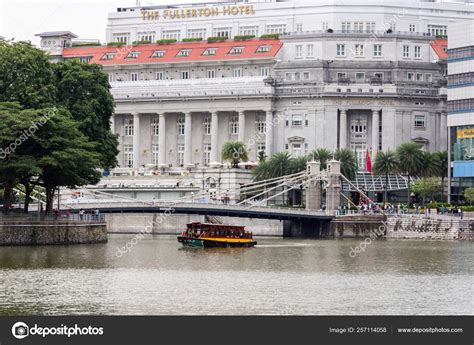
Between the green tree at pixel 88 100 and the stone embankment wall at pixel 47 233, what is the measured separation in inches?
696

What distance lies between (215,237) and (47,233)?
20.0 m

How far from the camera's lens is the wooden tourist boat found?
174 m

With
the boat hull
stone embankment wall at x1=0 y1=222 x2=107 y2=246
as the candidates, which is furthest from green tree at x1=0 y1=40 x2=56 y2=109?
the boat hull

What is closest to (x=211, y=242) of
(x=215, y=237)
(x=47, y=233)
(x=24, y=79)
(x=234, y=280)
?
(x=215, y=237)

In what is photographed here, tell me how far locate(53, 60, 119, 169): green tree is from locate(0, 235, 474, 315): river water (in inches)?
925

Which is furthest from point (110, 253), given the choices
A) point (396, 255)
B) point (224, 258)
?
point (396, 255)

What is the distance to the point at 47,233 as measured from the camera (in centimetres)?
16375

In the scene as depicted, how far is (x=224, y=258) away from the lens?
6068 inches

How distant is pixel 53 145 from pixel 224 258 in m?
23.6

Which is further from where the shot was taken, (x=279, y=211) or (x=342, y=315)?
(x=279, y=211)

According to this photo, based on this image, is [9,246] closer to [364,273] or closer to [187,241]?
[187,241]

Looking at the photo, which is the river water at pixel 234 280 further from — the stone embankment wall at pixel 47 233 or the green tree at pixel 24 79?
the green tree at pixel 24 79

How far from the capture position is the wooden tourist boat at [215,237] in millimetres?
173875

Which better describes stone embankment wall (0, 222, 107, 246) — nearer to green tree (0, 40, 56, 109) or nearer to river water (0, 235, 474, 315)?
river water (0, 235, 474, 315)
